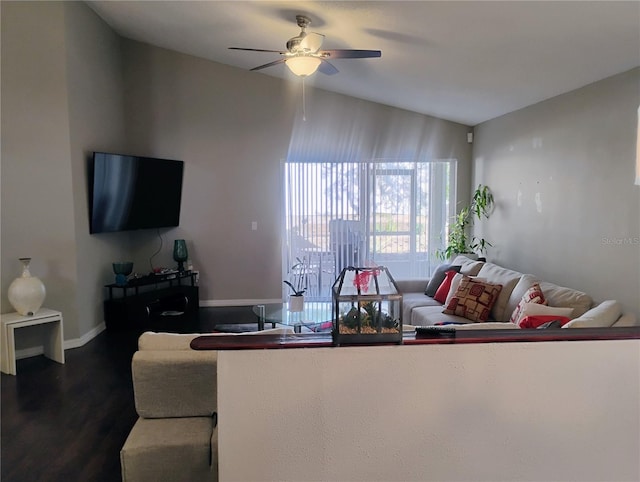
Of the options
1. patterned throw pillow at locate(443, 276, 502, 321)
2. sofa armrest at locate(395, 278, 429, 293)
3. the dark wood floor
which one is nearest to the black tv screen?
the dark wood floor

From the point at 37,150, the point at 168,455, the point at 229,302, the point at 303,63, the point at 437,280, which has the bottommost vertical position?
the point at 229,302

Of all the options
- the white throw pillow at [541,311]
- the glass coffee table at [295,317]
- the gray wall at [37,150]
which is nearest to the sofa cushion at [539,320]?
the white throw pillow at [541,311]

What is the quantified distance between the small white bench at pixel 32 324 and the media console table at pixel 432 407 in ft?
10.5

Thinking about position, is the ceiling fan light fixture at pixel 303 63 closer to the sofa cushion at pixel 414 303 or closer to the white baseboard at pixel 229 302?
the sofa cushion at pixel 414 303

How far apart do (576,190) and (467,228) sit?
2581 millimetres

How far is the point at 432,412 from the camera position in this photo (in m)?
1.53

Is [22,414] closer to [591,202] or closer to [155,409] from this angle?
[155,409]

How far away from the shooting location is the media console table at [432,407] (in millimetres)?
1495

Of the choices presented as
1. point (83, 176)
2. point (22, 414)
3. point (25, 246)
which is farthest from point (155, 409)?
point (83, 176)

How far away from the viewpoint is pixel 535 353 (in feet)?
5.00

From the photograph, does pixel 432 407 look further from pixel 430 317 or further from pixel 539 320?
pixel 430 317

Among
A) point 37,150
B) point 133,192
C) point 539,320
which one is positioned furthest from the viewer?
point 133,192

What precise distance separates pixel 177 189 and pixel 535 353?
210 inches

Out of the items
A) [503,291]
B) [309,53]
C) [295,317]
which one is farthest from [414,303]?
[309,53]
